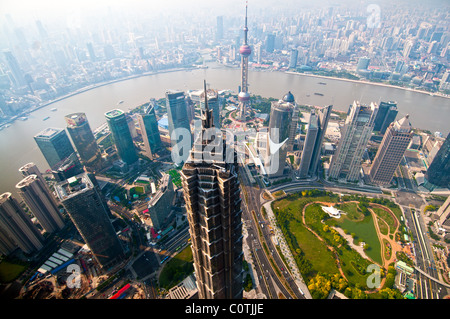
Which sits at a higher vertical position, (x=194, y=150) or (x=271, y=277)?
(x=194, y=150)

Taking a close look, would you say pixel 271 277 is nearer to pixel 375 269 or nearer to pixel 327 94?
pixel 375 269

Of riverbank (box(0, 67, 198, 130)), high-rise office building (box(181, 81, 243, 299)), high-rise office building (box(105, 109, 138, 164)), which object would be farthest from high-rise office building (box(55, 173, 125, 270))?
riverbank (box(0, 67, 198, 130))

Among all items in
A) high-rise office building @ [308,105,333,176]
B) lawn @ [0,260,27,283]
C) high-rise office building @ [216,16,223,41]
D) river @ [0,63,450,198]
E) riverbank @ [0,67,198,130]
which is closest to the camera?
lawn @ [0,260,27,283]

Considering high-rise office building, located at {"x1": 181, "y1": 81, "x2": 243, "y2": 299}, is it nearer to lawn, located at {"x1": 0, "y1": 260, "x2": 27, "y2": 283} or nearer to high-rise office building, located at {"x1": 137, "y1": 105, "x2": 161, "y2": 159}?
lawn, located at {"x1": 0, "y1": 260, "x2": 27, "y2": 283}

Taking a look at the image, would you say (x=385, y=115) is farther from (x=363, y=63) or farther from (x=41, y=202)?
(x=41, y=202)

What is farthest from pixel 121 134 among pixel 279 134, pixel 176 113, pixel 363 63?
pixel 363 63
